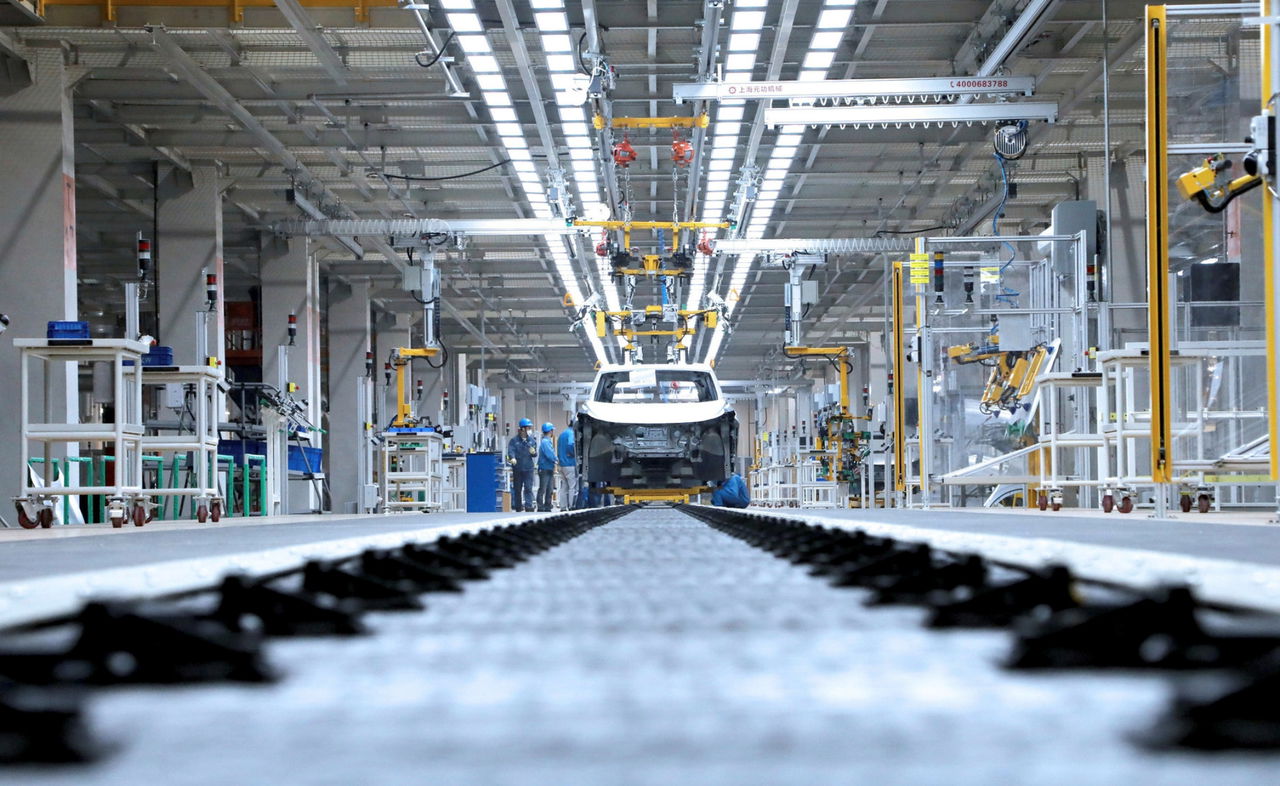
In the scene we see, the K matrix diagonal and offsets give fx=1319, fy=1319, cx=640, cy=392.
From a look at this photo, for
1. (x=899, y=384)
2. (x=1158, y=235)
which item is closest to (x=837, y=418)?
(x=899, y=384)

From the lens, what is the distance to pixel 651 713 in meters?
1.08

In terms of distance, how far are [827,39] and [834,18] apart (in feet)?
2.10

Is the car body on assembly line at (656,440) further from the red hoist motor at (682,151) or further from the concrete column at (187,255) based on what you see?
the concrete column at (187,255)

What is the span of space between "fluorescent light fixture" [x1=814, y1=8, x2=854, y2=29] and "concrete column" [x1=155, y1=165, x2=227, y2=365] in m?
9.53

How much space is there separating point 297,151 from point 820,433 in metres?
10.2

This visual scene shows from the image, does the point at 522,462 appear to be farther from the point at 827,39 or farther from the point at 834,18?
the point at 834,18

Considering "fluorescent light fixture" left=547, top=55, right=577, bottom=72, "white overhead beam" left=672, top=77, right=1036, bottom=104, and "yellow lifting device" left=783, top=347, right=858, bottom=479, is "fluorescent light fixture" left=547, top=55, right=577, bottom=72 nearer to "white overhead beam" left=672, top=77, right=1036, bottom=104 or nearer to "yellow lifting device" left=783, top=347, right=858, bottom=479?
"white overhead beam" left=672, top=77, right=1036, bottom=104

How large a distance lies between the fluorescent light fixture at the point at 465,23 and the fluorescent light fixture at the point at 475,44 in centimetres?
26

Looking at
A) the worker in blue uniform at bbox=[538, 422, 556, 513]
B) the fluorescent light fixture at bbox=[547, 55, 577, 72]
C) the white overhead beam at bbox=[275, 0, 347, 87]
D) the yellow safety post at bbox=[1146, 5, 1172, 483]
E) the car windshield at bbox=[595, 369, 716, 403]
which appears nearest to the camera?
the yellow safety post at bbox=[1146, 5, 1172, 483]

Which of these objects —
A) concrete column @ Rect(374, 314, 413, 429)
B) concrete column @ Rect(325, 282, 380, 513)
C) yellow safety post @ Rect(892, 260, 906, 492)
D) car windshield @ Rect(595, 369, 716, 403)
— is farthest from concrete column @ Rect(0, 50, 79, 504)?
concrete column @ Rect(374, 314, 413, 429)

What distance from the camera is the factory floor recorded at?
0.89 meters

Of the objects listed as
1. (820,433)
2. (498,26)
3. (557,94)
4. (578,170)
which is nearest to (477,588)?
(498,26)

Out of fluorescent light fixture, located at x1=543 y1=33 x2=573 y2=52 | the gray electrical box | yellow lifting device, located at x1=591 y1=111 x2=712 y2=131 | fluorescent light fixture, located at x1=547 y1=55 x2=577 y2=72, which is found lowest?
the gray electrical box

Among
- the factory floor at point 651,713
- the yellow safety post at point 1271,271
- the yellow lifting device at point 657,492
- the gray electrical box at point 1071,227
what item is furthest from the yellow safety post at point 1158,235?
the yellow lifting device at point 657,492
